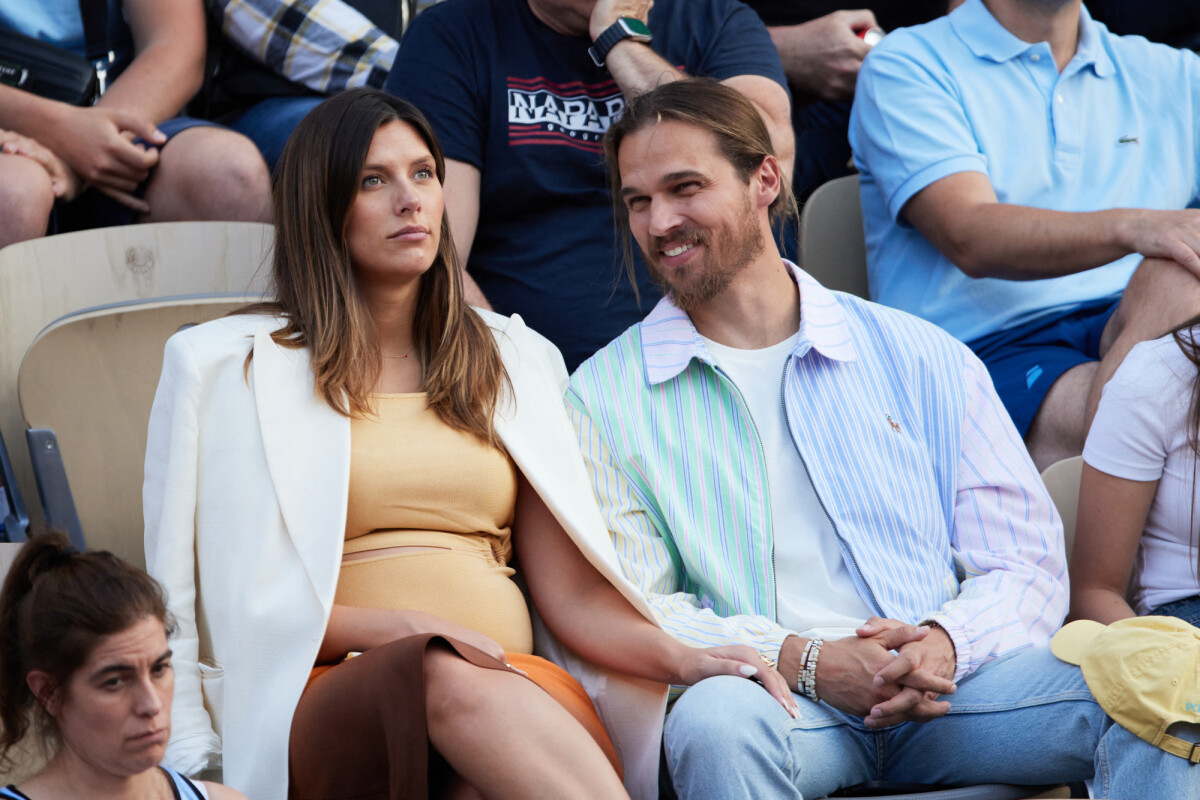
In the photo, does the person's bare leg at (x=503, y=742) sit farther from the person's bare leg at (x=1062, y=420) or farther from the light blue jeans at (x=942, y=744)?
the person's bare leg at (x=1062, y=420)

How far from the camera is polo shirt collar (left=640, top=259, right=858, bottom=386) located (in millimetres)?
2088

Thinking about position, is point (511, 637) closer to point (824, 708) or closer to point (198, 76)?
point (824, 708)

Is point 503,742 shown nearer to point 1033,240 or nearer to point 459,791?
point 459,791

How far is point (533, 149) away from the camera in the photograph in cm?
263

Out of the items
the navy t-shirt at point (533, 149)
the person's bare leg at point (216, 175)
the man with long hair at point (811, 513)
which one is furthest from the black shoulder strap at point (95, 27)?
the man with long hair at point (811, 513)

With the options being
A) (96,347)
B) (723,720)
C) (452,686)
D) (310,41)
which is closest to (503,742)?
(452,686)

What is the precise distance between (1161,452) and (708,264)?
782 millimetres

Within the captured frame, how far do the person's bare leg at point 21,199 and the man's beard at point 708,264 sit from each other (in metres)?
1.15

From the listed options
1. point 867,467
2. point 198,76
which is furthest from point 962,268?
point 198,76

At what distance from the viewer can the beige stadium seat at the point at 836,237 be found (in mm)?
3041

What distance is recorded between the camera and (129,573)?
1443 mm

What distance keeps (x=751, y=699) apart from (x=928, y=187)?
141 centimetres

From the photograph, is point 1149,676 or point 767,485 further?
point 767,485

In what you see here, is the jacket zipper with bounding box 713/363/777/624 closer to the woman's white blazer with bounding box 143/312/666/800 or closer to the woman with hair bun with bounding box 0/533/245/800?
the woman's white blazer with bounding box 143/312/666/800
